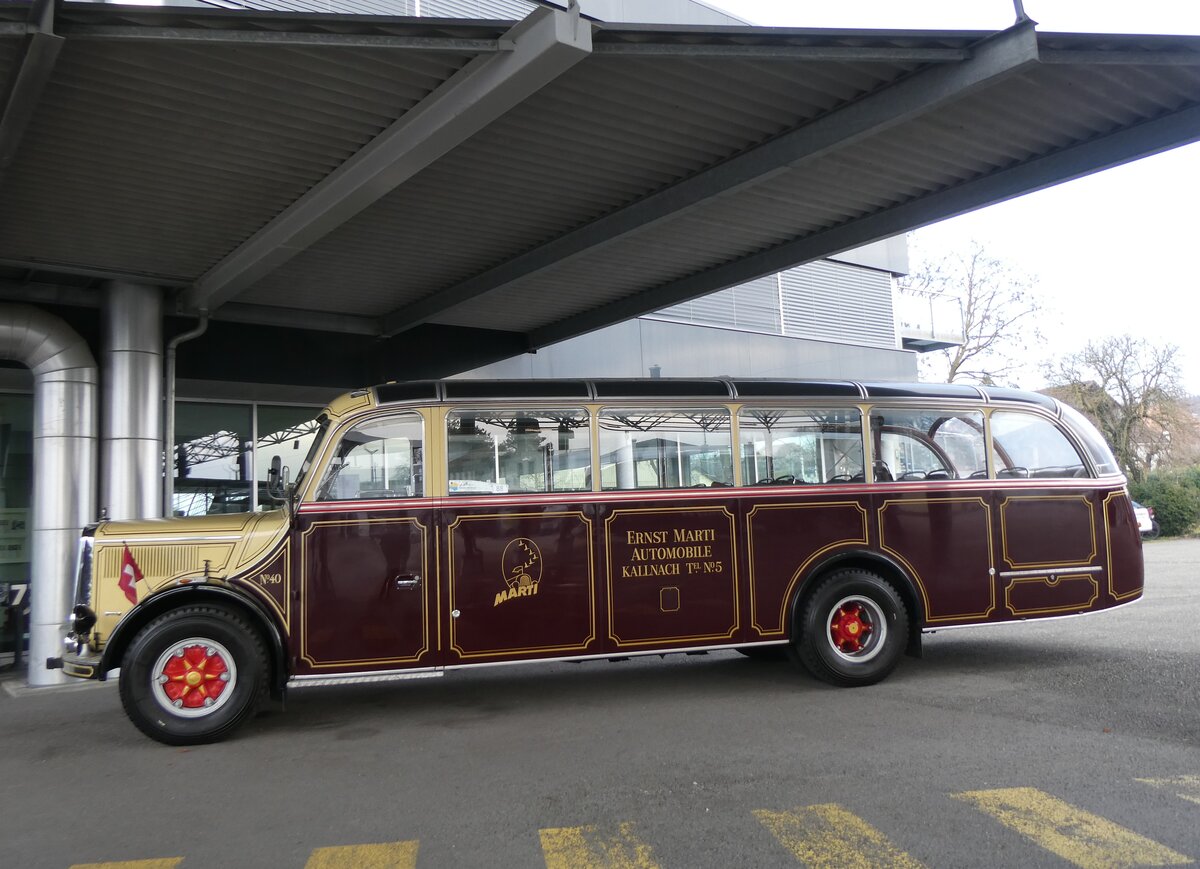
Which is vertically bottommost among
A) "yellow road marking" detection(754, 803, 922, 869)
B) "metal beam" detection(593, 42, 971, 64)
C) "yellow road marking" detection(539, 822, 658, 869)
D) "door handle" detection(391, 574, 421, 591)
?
"yellow road marking" detection(539, 822, 658, 869)

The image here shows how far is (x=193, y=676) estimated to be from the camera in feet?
21.7

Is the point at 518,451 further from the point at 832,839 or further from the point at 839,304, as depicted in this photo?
the point at 839,304

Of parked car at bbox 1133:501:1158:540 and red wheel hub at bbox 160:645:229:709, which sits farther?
parked car at bbox 1133:501:1158:540

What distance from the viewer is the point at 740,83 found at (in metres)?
6.88

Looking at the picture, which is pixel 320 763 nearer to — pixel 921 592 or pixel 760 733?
pixel 760 733

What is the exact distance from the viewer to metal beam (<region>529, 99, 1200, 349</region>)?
7.60 metres

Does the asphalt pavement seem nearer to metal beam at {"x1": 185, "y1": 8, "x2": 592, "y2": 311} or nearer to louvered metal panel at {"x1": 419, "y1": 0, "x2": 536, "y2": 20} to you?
metal beam at {"x1": 185, "y1": 8, "x2": 592, "y2": 311}

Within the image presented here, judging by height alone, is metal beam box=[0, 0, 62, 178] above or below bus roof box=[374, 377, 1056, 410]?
above

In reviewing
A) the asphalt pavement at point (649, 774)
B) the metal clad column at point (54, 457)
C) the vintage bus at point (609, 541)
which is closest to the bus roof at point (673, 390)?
the vintage bus at point (609, 541)

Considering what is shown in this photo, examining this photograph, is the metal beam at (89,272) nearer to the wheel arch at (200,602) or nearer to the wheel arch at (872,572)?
the wheel arch at (200,602)

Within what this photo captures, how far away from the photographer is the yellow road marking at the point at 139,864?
4.24 meters

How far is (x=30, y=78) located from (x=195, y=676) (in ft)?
13.5

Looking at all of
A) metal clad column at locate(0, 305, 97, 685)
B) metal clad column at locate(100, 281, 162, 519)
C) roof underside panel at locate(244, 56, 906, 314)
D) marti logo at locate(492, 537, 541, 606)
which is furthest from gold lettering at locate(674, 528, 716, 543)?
metal clad column at locate(0, 305, 97, 685)

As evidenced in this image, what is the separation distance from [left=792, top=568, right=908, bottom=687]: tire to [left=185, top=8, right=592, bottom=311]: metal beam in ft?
15.3
